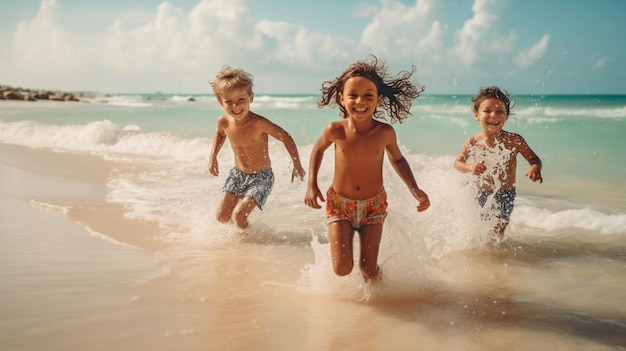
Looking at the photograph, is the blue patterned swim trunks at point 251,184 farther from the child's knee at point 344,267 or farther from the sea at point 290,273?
the child's knee at point 344,267

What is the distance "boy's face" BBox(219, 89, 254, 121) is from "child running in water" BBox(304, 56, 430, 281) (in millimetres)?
1438

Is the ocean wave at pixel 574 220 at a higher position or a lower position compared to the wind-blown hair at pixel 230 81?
lower

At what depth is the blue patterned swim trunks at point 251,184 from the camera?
470 cm

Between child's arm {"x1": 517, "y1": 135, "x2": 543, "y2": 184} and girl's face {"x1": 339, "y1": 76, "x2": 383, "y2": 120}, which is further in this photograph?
child's arm {"x1": 517, "y1": 135, "x2": 543, "y2": 184}

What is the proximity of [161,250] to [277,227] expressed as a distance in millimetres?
1385

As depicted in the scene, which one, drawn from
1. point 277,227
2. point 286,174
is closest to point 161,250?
point 277,227

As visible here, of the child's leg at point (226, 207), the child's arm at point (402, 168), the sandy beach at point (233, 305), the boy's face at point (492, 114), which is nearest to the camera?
the sandy beach at point (233, 305)

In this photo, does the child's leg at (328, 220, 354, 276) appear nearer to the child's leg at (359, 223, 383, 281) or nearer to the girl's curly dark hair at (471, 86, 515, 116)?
the child's leg at (359, 223, 383, 281)

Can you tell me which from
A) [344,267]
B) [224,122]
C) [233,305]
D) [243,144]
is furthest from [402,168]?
[224,122]

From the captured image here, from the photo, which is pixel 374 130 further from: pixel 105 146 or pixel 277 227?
pixel 105 146

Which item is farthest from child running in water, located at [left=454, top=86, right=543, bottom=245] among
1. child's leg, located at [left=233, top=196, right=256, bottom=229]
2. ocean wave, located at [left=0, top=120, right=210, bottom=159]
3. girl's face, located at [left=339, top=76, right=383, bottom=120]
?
ocean wave, located at [left=0, top=120, right=210, bottom=159]

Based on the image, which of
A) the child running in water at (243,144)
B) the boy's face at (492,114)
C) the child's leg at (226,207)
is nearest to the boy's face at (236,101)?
the child running in water at (243,144)

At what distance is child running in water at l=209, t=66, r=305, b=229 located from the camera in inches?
179

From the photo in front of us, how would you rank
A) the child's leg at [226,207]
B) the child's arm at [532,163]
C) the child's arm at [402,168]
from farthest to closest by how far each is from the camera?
the child's leg at [226,207] < the child's arm at [532,163] < the child's arm at [402,168]
